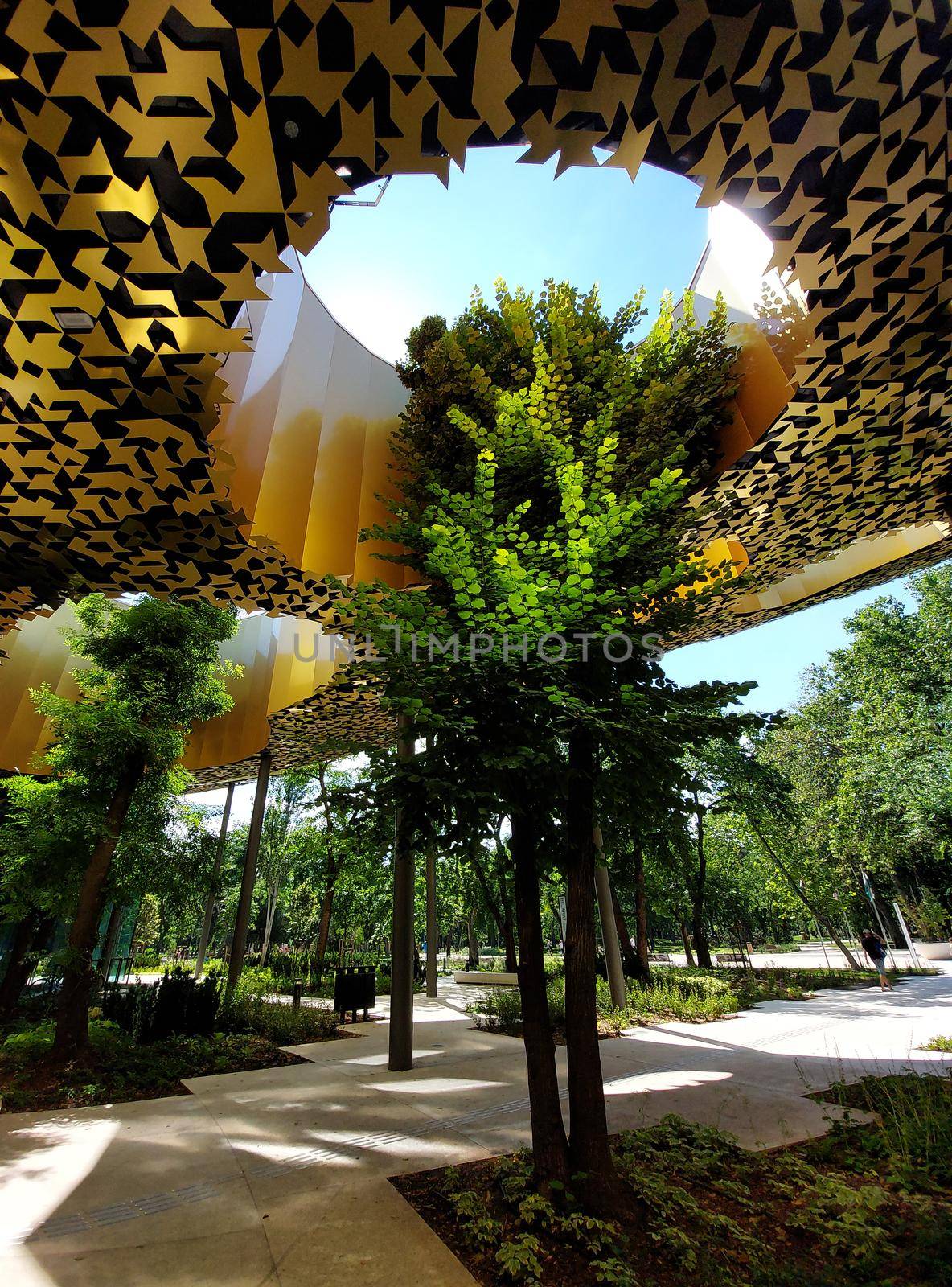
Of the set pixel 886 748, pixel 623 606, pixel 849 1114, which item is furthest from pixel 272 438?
pixel 886 748

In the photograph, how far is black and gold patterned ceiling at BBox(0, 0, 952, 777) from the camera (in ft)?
10.3

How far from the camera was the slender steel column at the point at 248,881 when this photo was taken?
1251 cm

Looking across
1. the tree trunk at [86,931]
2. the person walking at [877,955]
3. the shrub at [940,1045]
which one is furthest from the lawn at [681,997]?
the tree trunk at [86,931]

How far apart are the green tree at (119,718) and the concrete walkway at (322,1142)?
2.73 metres

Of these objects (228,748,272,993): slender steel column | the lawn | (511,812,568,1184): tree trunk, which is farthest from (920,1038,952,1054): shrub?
(228,748,272,993): slender steel column

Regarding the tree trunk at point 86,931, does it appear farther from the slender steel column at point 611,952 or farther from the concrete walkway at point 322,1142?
the slender steel column at point 611,952

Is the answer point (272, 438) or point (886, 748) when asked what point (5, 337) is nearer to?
point (272, 438)

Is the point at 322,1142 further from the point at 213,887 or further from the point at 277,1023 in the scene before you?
the point at 277,1023

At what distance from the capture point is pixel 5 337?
14.6 ft

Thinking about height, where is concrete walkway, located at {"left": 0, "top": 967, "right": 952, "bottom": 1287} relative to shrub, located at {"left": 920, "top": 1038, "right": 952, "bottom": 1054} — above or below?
below

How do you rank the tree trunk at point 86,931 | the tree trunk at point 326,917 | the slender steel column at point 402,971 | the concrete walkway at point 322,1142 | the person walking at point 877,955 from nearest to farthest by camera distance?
1. the concrete walkway at point 322,1142
2. the slender steel column at point 402,971
3. the tree trunk at point 86,931
4. the person walking at point 877,955
5. the tree trunk at point 326,917

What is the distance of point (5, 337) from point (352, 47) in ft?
11.3

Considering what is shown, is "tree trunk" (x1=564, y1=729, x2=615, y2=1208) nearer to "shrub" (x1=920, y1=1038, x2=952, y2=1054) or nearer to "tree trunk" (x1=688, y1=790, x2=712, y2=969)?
"shrub" (x1=920, y1=1038, x2=952, y2=1054)

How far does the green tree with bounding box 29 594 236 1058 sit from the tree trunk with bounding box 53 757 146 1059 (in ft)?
0.04
